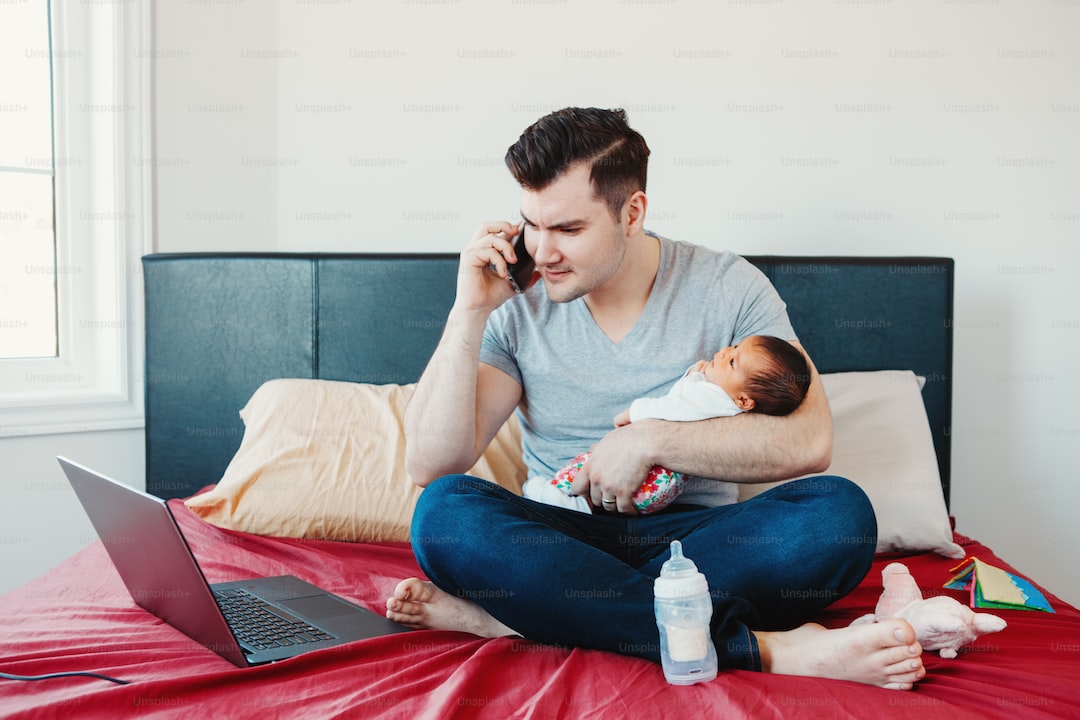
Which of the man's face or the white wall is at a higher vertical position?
the white wall

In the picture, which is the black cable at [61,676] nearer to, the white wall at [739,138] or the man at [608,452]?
the man at [608,452]

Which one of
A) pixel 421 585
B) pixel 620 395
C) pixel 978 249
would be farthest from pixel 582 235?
pixel 978 249

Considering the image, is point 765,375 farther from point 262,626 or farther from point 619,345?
point 262,626

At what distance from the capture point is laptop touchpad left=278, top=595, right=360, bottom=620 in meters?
1.41

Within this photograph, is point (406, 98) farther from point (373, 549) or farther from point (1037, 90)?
point (1037, 90)

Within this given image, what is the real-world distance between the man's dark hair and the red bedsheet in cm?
77

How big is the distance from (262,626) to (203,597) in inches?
7.1

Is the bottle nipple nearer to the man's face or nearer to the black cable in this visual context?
the man's face

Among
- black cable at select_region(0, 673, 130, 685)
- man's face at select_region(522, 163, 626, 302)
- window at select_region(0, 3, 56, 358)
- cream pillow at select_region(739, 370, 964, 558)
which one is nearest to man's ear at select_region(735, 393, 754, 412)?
man's face at select_region(522, 163, 626, 302)

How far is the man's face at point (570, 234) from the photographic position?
158 centimetres

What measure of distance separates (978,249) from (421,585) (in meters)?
1.71

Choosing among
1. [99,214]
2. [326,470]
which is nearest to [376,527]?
[326,470]

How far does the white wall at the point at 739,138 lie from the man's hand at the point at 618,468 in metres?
1.05

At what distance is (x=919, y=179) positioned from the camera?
7.74 ft
